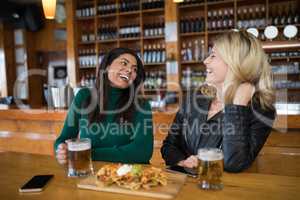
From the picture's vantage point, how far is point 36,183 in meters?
1.06

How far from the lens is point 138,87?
174cm

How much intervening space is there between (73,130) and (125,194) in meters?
0.74

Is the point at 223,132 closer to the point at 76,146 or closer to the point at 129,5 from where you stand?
the point at 76,146

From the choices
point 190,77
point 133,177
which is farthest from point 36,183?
point 190,77

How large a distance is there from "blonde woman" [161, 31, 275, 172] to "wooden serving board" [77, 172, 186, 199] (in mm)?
176

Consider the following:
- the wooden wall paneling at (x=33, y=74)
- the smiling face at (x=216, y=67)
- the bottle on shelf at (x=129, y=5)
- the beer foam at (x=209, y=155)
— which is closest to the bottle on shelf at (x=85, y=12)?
the bottle on shelf at (x=129, y=5)

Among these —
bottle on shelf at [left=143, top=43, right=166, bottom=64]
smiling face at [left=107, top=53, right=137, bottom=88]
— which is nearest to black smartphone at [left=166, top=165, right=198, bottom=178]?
smiling face at [left=107, top=53, right=137, bottom=88]

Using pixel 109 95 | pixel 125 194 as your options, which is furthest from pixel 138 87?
pixel 125 194

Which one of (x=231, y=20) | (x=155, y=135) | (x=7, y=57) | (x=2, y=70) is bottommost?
(x=155, y=135)

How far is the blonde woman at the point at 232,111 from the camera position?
3.94 feet

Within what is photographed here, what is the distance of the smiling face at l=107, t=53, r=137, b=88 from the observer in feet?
5.29

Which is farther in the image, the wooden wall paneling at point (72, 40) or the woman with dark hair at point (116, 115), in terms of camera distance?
the wooden wall paneling at point (72, 40)

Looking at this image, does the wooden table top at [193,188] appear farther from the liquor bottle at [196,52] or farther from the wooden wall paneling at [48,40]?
the wooden wall paneling at [48,40]

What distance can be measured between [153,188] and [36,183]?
440 mm
